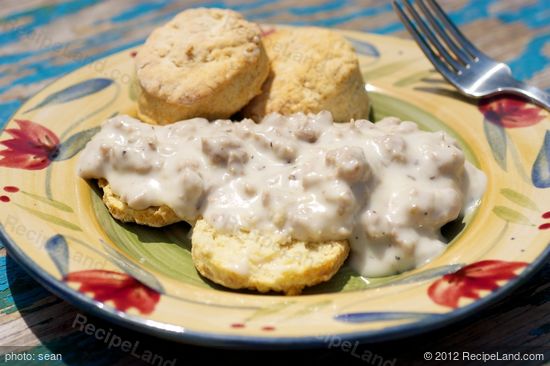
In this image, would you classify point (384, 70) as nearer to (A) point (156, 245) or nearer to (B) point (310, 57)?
(B) point (310, 57)

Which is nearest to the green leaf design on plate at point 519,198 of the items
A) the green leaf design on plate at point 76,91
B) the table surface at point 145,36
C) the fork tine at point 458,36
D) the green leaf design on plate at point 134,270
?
the table surface at point 145,36

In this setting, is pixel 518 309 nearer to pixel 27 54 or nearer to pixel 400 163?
pixel 400 163

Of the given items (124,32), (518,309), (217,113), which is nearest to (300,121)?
(217,113)

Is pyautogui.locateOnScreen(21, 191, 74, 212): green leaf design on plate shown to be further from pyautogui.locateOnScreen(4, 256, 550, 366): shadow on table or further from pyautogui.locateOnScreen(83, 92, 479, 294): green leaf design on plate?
pyautogui.locateOnScreen(4, 256, 550, 366): shadow on table

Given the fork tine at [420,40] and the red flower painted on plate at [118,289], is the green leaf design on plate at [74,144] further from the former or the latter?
the fork tine at [420,40]

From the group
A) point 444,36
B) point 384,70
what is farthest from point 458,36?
point 384,70

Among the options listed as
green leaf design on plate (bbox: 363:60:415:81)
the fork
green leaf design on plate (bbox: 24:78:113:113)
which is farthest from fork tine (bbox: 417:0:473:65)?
green leaf design on plate (bbox: 24:78:113:113)
